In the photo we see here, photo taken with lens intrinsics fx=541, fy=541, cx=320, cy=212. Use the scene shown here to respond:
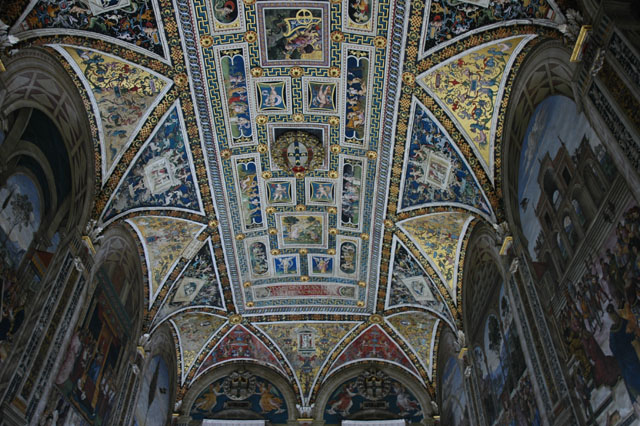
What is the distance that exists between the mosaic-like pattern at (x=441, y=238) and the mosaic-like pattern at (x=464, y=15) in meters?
4.64

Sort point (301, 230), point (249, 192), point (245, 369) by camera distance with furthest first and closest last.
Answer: point (245, 369) < point (301, 230) < point (249, 192)

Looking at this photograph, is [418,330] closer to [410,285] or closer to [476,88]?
[410,285]

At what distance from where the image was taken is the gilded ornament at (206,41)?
1064 cm

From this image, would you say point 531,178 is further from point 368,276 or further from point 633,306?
point 368,276

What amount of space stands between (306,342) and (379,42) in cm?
1116

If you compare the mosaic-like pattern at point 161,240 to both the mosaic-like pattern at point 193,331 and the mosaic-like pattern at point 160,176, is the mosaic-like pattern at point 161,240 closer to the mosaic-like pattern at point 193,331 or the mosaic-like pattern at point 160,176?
the mosaic-like pattern at point 160,176

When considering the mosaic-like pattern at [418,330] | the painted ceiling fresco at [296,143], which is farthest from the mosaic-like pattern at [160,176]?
the mosaic-like pattern at [418,330]

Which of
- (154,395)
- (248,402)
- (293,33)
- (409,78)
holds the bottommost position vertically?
(154,395)

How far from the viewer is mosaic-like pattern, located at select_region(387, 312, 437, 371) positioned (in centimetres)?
1752

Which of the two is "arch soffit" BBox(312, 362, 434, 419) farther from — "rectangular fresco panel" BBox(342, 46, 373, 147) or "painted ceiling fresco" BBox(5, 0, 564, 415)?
"rectangular fresco panel" BBox(342, 46, 373, 147)

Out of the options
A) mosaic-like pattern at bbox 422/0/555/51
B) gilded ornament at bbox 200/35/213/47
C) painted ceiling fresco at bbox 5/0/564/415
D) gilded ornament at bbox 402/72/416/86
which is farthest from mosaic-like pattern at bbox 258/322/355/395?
mosaic-like pattern at bbox 422/0/555/51

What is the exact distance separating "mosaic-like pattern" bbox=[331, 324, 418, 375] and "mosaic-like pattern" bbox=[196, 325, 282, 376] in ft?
7.84

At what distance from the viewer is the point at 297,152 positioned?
43.5 ft

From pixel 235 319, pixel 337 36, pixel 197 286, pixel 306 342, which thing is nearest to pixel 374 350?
pixel 306 342
